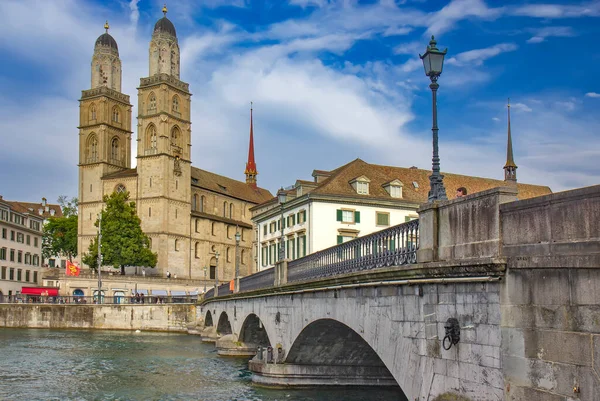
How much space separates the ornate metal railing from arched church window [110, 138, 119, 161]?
91.9m

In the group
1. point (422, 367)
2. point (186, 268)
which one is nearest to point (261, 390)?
point (422, 367)

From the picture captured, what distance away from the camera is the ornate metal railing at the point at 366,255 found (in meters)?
14.8

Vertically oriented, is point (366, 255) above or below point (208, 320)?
above

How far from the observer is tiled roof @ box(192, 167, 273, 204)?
123688 mm

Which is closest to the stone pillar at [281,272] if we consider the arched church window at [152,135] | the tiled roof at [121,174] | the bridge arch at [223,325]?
the bridge arch at [223,325]

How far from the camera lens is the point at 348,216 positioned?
58344 millimetres

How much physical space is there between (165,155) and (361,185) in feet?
182

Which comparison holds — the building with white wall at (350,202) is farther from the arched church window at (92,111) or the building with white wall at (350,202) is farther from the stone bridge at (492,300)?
the arched church window at (92,111)

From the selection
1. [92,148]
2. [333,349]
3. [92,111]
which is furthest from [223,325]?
[92,111]

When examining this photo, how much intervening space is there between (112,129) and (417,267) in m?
106

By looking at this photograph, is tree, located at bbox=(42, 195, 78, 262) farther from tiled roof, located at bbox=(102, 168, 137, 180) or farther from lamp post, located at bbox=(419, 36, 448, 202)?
lamp post, located at bbox=(419, 36, 448, 202)

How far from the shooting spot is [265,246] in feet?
233

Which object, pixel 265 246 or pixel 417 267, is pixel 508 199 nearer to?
pixel 417 267

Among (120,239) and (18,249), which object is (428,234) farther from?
(18,249)
